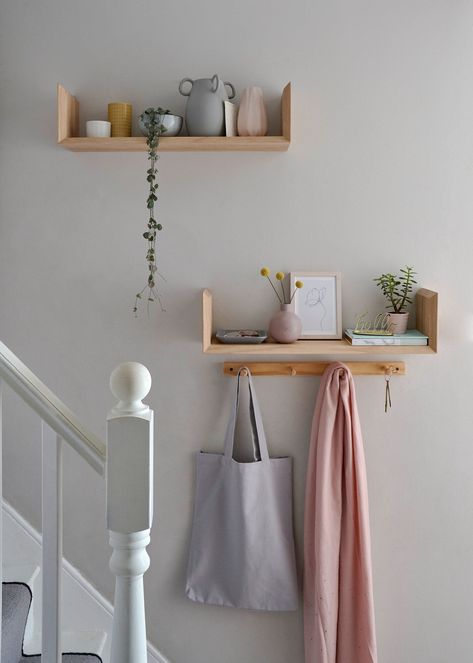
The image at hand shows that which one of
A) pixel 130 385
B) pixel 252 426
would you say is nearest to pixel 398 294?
pixel 252 426

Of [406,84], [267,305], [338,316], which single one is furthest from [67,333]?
[406,84]

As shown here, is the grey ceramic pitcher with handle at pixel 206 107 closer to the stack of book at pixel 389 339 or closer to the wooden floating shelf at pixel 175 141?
the wooden floating shelf at pixel 175 141

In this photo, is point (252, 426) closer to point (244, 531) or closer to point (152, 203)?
point (244, 531)

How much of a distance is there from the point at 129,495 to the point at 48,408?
19 centimetres

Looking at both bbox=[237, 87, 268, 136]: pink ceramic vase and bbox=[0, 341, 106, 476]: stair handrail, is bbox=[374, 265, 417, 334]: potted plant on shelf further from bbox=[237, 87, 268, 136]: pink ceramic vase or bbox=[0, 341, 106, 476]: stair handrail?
Answer: bbox=[0, 341, 106, 476]: stair handrail

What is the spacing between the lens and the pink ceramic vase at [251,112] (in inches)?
80.2

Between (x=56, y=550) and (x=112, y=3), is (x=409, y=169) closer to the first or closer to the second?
(x=112, y=3)

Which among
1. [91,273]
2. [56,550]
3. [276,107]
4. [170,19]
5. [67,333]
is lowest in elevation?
[56,550]

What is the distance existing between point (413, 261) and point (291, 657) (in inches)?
53.3

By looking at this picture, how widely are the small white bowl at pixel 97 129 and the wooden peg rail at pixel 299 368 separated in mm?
800

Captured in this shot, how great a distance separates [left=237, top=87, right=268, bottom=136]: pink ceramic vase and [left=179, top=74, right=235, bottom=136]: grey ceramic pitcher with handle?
0.06 meters

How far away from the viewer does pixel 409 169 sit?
2.16 metres

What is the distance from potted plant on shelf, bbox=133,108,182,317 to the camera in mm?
2002

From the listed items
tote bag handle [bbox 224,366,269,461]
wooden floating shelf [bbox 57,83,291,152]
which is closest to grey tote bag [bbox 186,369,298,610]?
tote bag handle [bbox 224,366,269,461]
